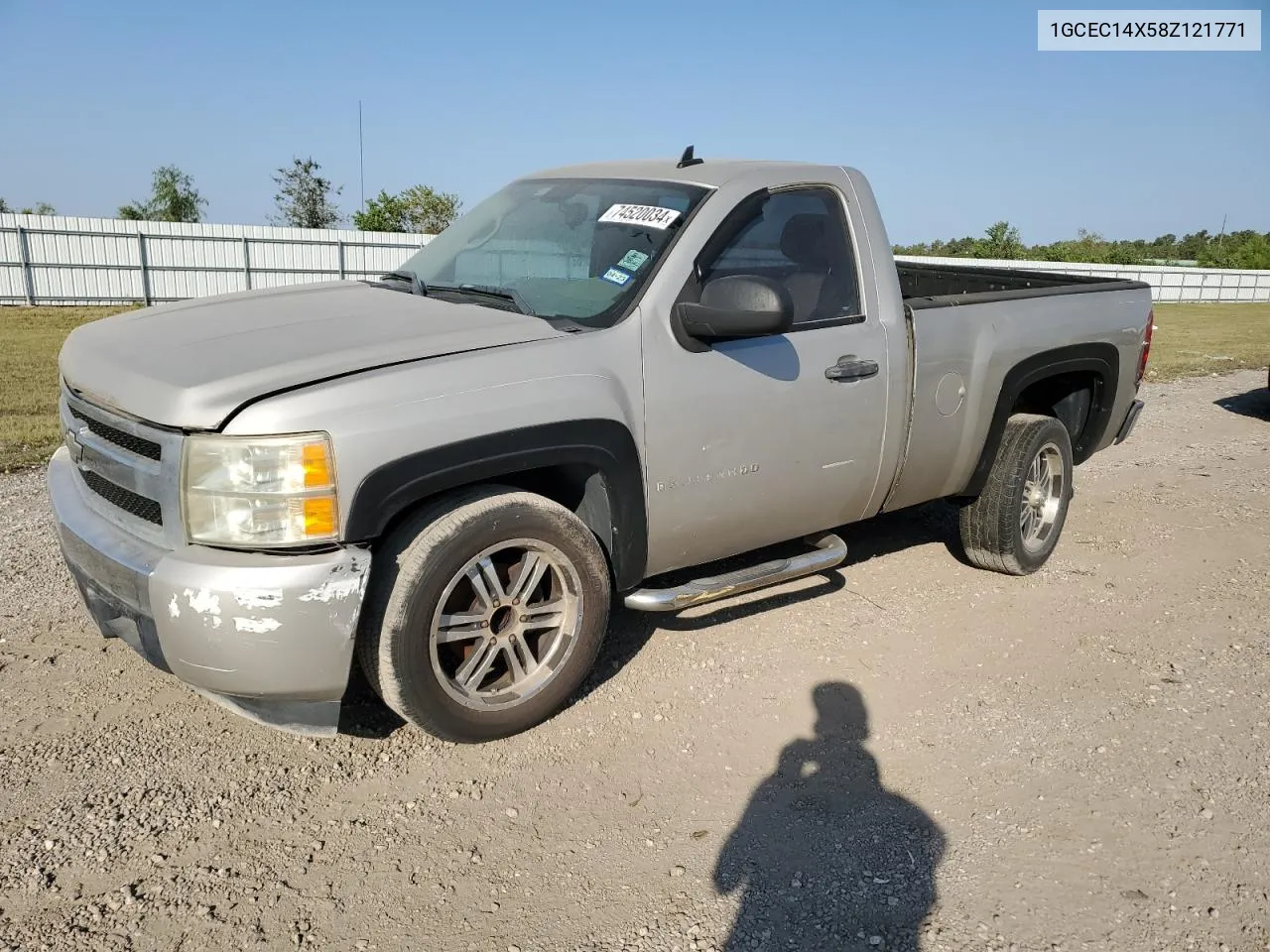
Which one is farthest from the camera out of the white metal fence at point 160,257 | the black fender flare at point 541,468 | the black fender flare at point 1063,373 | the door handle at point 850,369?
the white metal fence at point 160,257

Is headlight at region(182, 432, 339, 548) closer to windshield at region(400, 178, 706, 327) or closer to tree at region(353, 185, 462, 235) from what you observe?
windshield at region(400, 178, 706, 327)

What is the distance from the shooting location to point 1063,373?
525cm

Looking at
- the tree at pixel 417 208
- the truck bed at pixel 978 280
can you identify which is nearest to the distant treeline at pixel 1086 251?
the tree at pixel 417 208

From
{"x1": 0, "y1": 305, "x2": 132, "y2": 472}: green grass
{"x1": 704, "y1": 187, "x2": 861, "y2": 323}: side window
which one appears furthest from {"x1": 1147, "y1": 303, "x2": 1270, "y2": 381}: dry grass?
{"x1": 0, "y1": 305, "x2": 132, "y2": 472}: green grass

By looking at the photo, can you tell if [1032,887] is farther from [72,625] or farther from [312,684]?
[72,625]

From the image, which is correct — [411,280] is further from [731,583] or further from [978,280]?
[978,280]

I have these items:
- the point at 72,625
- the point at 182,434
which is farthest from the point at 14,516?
the point at 182,434

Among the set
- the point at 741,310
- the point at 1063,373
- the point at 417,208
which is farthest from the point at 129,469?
the point at 417,208

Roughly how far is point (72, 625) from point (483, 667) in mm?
2050

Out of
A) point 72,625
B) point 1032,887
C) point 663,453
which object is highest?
point 663,453

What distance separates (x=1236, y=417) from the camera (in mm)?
10359

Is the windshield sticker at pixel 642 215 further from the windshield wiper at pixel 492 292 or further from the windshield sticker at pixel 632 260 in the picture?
the windshield wiper at pixel 492 292

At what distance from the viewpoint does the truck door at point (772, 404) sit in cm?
363

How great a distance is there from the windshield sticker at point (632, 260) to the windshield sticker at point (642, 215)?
14 centimetres
